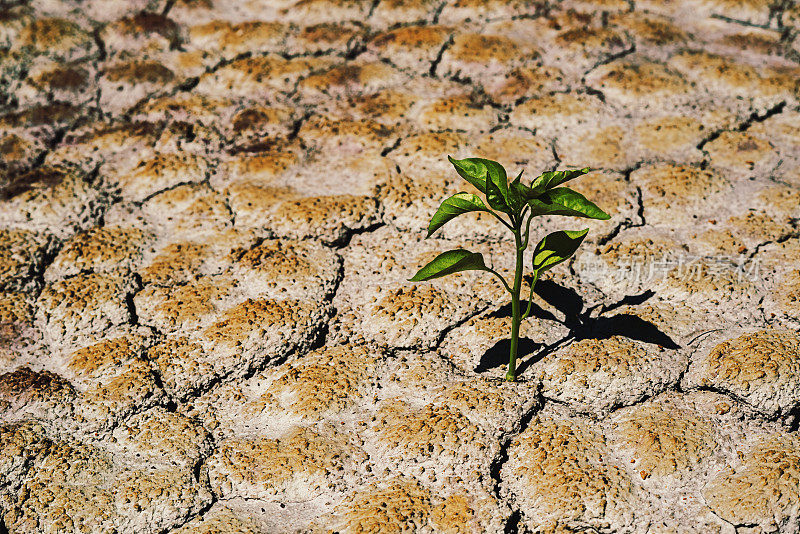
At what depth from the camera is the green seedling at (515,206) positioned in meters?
1.84

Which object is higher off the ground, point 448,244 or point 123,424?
point 448,244

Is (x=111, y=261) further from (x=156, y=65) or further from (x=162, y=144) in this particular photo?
(x=156, y=65)

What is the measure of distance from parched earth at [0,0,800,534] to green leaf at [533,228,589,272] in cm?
34

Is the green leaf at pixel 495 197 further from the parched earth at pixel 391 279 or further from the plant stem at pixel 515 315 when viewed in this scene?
the parched earth at pixel 391 279

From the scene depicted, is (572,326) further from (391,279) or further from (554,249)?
(391,279)

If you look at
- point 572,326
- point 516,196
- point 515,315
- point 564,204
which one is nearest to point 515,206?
point 516,196

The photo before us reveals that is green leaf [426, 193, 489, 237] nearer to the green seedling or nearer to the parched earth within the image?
the green seedling

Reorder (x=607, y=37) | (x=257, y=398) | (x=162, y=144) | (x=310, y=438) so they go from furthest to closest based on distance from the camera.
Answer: (x=607, y=37), (x=162, y=144), (x=257, y=398), (x=310, y=438)

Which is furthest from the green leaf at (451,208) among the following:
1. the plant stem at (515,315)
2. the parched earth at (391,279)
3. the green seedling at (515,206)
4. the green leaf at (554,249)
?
the parched earth at (391,279)

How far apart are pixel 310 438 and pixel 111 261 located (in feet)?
3.88

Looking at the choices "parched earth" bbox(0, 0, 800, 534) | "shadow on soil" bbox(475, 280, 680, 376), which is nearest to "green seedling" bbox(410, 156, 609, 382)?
"shadow on soil" bbox(475, 280, 680, 376)

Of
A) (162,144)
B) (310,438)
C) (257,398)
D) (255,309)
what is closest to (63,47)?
(162,144)

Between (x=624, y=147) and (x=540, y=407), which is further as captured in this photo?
(x=624, y=147)

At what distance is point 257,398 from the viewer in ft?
7.39
